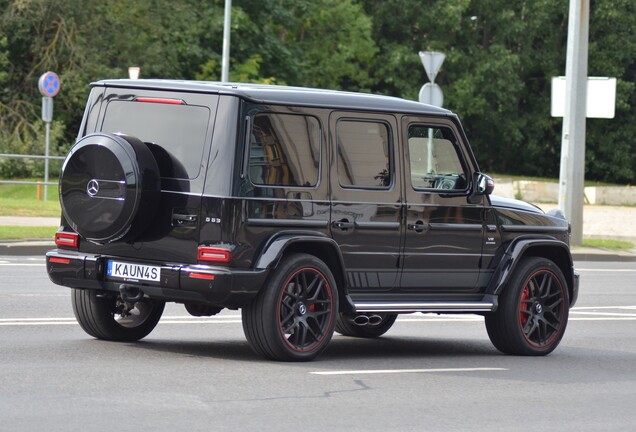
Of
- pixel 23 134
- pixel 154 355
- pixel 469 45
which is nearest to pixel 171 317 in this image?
pixel 154 355

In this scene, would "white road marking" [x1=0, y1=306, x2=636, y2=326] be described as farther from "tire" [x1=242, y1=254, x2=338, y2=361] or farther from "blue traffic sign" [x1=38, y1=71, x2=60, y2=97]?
"blue traffic sign" [x1=38, y1=71, x2=60, y2=97]

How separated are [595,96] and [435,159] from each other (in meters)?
16.0

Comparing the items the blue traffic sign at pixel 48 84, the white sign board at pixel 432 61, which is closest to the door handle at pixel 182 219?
the white sign board at pixel 432 61

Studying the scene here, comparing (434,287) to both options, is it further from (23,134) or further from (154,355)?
(23,134)

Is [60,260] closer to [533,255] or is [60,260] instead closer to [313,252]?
[313,252]

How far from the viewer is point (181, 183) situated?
9719mm

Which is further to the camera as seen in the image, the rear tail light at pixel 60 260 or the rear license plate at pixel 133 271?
the rear tail light at pixel 60 260

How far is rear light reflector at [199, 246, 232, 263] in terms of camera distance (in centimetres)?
947

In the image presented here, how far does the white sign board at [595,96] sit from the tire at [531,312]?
15.2 metres

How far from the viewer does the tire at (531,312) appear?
37.2 feet

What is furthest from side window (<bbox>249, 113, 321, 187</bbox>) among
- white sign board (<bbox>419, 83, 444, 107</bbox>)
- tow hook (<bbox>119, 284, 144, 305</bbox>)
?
white sign board (<bbox>419, 83, 444, 107</bbox>)

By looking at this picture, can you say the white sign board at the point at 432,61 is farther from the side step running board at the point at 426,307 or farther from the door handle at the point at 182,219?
the door handle at the point at 182,219

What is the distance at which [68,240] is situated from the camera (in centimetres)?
1027

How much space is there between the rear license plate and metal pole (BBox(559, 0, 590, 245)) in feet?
56.7
